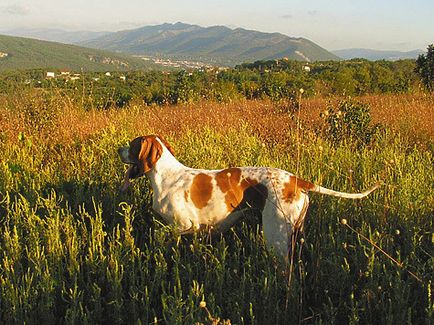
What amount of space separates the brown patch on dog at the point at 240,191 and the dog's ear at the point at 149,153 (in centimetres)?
55

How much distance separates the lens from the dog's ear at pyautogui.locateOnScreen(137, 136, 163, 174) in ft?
10.9

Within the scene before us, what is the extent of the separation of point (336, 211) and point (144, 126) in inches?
147

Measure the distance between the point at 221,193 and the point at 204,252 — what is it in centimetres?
50

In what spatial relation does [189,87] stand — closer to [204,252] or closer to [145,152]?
[145,152]

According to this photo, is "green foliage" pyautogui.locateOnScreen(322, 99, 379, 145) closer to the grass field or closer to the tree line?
the grass field

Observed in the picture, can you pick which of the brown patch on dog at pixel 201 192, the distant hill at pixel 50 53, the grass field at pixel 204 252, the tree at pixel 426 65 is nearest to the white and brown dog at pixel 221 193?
the brown patch on dog at pixel 201 192

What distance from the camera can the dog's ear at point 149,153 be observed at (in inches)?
130

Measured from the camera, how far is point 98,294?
8.24 ft

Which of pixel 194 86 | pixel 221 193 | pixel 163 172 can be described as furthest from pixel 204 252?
pixel 194 86

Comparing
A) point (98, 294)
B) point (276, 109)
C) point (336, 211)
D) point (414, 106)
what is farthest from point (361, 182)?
point (276, 109)

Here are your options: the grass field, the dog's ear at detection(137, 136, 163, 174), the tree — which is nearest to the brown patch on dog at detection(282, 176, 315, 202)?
the grass field

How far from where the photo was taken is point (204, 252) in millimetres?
2934

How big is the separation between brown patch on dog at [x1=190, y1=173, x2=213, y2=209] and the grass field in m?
0.26

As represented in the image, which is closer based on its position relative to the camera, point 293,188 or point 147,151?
point 293,188
